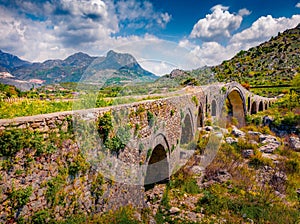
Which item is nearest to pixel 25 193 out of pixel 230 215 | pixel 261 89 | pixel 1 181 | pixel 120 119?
pixel 1 181

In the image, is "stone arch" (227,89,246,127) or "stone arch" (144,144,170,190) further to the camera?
"stone arch" (227,89,246,127)

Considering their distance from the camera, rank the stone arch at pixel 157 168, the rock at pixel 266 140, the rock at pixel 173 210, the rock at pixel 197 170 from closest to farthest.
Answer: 1. the rock at pixel 173 210
2. the stone arch at pixel 157 168
3. the rock at pixel 197 170
4. the rock at pixel 266 140

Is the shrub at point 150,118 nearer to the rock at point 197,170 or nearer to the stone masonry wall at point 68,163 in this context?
the stone masonry wall at point 68,163

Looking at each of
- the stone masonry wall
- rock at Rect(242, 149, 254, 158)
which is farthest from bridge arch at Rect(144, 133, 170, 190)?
rock at Rect(242, 149, 254, 158)

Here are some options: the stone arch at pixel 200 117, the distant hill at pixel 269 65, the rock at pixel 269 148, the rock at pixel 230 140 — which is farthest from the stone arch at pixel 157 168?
the distant hill at pixel 269 65

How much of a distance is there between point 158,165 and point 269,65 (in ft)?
186

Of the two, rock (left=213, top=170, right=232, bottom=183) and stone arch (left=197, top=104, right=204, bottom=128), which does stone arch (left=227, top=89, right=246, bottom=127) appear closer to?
stone arch (left=197, top=104, right=204, bottom=128)

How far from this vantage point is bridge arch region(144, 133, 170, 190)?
8.63 metres

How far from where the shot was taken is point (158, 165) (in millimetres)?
9320

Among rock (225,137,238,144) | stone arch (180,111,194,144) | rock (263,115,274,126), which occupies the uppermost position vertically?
stone arch (180,111,194,144)

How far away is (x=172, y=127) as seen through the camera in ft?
30.6

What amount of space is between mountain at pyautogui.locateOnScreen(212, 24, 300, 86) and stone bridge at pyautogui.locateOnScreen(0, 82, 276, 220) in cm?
3463

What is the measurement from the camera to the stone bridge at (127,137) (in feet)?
13.2

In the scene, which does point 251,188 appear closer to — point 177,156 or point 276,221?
point 276,221
